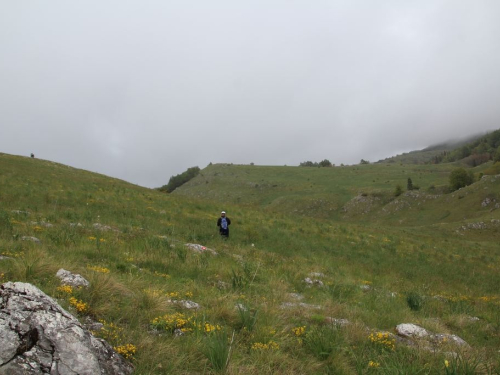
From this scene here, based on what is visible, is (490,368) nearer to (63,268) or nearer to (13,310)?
(13,310)

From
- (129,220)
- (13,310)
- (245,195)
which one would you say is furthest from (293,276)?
(245,195)

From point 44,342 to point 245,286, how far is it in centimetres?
539

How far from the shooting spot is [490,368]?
4.57 metres

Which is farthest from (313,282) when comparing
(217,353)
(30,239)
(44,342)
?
(30,239)

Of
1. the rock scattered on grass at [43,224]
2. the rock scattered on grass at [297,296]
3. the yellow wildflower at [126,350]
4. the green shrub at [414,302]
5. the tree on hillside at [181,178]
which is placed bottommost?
the green shrub at [414,302]

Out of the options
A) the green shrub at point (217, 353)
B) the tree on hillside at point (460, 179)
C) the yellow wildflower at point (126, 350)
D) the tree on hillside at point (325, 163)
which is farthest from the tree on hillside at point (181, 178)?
the yellow wildflower at point (126, 350)

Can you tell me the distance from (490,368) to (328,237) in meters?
17.7

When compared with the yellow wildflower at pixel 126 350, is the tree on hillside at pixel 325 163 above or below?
above

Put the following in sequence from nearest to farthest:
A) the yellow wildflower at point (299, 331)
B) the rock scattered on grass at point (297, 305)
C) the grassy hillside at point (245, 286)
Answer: the grassy hillside at point (245, 286) < the yellow wildflower at point (299, 331) < the rock scattered on grass at point (297, 305)

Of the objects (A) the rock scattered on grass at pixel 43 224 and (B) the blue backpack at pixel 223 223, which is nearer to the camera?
(A) the rock scattered on grass at pixel 43 224

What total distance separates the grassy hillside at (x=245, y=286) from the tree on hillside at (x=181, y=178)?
94.9m

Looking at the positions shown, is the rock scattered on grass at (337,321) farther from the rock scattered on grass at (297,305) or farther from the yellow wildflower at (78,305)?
the yellow wildflower at (78,305)

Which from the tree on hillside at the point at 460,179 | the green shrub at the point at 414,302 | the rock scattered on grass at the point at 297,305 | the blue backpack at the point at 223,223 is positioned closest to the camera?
the rock scattered on grass at the point at 297,305

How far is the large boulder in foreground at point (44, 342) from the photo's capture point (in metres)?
3.16
